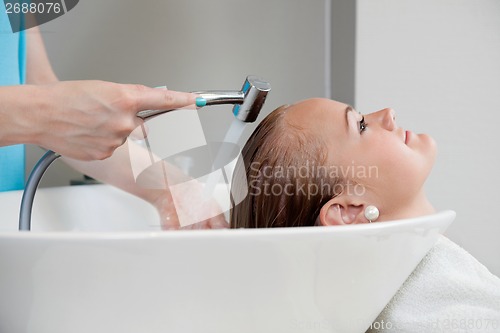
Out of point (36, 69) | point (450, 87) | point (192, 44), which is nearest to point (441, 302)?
point (36, 69)

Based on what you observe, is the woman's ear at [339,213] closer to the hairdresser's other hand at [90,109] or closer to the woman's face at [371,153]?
the woman's face at [371,153]

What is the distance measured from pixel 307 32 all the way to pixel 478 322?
1457mm

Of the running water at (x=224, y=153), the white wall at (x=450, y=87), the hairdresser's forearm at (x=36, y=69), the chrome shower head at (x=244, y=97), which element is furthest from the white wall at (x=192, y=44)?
the chrome shower head at (x=244, y=97)

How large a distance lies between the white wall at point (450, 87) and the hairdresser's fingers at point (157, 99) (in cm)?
111

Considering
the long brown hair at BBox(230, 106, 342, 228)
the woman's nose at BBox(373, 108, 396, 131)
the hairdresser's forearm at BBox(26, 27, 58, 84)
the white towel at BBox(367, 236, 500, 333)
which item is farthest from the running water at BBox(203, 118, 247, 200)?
A: the hairdresser's forearm at BBox(26, 27, 58, 84)

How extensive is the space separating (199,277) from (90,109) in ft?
1.16

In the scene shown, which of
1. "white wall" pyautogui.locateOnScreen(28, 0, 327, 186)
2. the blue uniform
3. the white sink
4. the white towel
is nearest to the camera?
the white sink

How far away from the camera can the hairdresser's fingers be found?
0.87 m

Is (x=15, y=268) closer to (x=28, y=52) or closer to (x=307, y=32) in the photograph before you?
(x=28, y=52)

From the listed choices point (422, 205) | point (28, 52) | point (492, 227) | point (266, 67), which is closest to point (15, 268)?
point (422, 205)

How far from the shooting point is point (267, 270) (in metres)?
0.66

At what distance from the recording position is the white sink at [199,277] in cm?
62

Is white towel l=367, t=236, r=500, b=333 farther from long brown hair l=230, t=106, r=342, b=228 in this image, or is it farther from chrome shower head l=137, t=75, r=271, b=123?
chrome shower head l=137, t=75, r=271, b=123

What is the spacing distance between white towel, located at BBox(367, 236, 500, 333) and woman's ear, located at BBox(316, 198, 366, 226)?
17 centimetres
